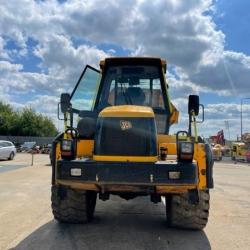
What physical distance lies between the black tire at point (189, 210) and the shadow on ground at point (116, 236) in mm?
179

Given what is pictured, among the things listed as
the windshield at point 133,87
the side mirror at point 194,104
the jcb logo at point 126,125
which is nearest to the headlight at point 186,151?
the jcb logo at point 126,125

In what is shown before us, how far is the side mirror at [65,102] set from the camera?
793 cm

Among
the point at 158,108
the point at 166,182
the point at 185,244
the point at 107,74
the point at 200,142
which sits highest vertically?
the point at 107,74

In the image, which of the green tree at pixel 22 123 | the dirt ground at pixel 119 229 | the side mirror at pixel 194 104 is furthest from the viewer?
the green tree at pixel 22 123

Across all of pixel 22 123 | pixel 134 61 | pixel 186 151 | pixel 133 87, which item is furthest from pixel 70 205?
pixel 22 123

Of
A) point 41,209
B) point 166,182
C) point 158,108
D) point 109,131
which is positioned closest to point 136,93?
point 158,108

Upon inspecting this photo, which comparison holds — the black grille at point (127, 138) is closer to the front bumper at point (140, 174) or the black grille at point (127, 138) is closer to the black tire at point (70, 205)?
the front bumper at point (140, 174)

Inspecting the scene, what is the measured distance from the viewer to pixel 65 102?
7957 mm

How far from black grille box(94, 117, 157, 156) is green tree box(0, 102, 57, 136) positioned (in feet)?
217

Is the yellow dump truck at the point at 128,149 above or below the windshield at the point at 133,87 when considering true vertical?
below

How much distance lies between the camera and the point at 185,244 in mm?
6898

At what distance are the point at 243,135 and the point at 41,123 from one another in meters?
34.0

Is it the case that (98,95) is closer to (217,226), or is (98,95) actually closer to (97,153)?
(97,153)

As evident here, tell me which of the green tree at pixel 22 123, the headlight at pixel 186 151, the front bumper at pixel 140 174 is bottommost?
the front bumper at pixel 140 174
